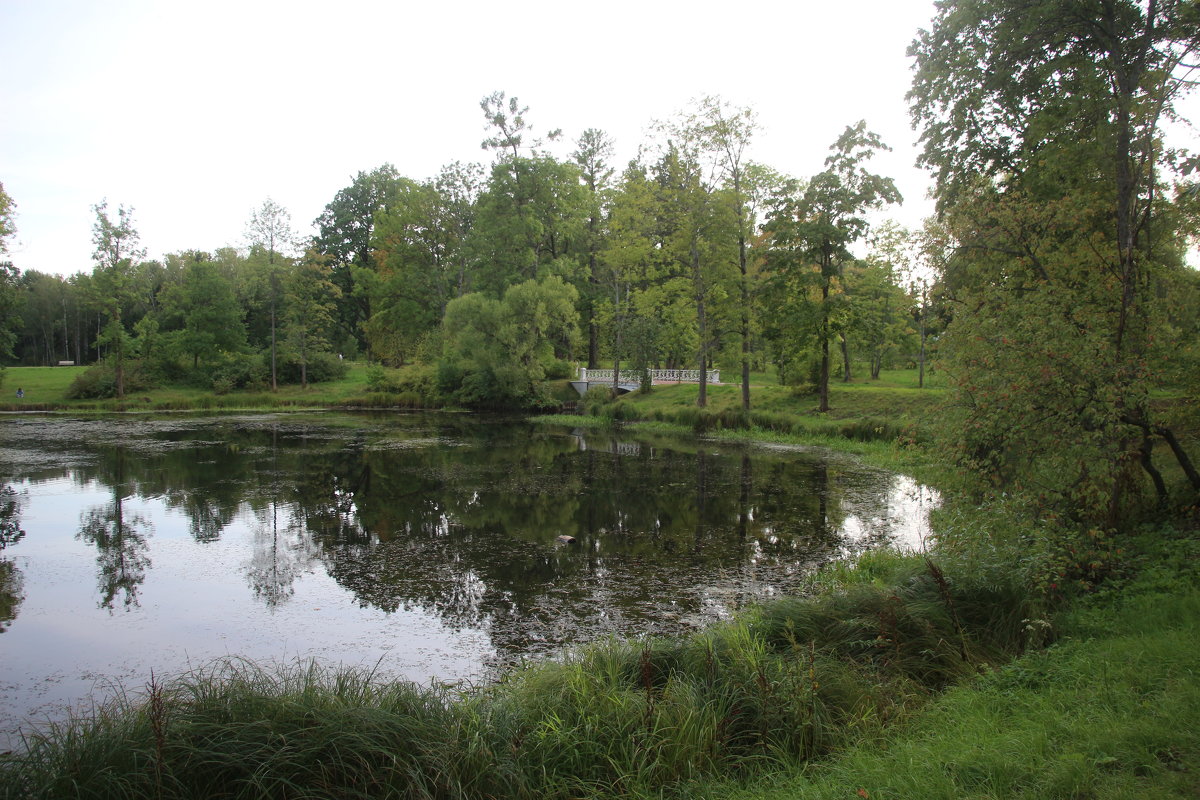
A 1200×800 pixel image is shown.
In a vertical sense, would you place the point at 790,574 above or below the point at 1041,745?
below

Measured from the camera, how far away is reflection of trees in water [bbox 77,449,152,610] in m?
8.95

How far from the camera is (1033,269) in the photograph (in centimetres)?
941

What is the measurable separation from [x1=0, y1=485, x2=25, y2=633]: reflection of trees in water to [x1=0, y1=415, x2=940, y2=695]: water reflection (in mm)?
850

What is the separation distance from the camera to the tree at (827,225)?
26.8 metres

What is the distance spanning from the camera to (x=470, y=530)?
38.9ft

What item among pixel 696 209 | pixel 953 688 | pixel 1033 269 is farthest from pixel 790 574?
pixel 696 209

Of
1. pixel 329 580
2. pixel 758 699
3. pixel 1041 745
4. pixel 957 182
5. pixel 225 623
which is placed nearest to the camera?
pixel 1041 745

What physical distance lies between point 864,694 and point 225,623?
21.6 feet

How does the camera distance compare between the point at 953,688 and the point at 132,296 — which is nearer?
the point at 953,688

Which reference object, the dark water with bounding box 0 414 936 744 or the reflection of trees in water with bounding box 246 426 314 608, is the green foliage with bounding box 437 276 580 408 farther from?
the reflection of trees in water with bounding box 246 426 314 608

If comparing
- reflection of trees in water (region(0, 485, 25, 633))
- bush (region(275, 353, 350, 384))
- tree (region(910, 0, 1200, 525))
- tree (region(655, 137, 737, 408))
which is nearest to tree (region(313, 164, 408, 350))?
bush (region(275, 353, 350, 384))

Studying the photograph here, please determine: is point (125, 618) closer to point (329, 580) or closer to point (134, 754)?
point (329, 580)

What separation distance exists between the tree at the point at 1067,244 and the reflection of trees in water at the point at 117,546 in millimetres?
10268

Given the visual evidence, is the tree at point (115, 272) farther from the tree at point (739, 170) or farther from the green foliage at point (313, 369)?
the tree at point (739, 170)
